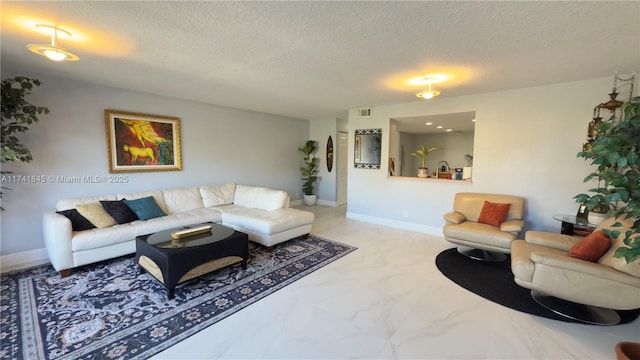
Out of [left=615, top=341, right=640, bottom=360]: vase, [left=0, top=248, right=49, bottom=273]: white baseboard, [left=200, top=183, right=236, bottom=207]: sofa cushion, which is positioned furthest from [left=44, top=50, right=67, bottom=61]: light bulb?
[left=615, top=341, right=640, bottom=360]: vase

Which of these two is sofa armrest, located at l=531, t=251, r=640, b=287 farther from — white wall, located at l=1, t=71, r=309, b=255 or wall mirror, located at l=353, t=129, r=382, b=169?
white wall, located at l=1, t=71, r=309, b=255

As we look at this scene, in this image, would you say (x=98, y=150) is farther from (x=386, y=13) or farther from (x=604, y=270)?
(x=604, y=270)

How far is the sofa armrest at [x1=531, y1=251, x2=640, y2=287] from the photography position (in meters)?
2.01

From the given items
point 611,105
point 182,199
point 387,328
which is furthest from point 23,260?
point 611,105

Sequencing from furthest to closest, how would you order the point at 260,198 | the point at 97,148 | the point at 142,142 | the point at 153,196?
the point at 260,198
the point at 142,142
the point at 153,196
the point at 97,148

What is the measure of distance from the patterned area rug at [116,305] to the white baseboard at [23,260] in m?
0.18

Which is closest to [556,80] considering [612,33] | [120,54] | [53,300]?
[612,33]

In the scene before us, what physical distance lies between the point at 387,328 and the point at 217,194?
3.89 meters

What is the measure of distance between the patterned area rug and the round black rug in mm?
1504

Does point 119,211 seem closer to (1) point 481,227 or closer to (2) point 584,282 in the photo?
(1) point 481,227

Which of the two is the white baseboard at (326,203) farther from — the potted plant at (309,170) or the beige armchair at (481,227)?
the beige armchair at (481,227)

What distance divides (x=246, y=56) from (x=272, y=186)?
4.22 metres

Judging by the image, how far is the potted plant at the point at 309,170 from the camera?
7.14 metres

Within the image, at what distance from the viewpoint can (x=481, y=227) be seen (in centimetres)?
349
